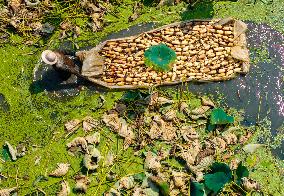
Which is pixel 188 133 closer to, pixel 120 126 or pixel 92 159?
pixel 120 126

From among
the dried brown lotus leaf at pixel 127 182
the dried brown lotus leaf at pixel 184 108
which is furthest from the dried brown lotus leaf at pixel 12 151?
the dried brown lotus leaf at pixel 184 108

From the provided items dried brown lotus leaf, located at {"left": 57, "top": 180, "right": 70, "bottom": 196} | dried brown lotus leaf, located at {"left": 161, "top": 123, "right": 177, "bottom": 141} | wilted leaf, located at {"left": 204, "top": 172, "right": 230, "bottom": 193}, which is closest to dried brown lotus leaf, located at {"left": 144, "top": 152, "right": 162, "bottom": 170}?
dried brown lotus leaf, located at {"left": 161, "top": 123, "right": 177, "bottom": 141}

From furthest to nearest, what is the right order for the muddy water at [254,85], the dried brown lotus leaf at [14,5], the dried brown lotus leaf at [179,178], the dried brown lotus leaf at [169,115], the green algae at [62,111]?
the dried brown lotus leaf at [14,5], the muddy water at [254,85], the dried brown lotus leaf at [169,115], the green algae at [62,111], the dried brown lotus leaf at [179,178]

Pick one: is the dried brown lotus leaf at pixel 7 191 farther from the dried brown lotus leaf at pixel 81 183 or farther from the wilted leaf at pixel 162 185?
the wilted leaf at pixel 162 185

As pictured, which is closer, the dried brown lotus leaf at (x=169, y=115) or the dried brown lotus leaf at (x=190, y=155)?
the dried brown lotus leaf at (x=190, y=155)

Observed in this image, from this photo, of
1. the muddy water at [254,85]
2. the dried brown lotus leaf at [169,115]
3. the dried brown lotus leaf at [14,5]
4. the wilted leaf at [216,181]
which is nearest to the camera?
the wilted leaf at [216,181]

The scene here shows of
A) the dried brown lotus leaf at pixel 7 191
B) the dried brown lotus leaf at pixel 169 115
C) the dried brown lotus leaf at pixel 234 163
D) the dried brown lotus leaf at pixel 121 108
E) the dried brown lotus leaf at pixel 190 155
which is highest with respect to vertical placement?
the dried brown lotus leaf at pixel 121 108
